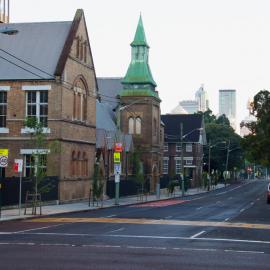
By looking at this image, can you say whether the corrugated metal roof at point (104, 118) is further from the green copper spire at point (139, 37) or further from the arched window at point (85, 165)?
the arched window at point (85, 165)

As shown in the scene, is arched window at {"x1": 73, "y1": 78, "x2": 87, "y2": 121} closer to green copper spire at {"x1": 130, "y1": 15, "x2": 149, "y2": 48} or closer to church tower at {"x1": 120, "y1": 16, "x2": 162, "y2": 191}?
church tower at {"x1": 120, "y1": 16, "x2": 162, "y2": 191}

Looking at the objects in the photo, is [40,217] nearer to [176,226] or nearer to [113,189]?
[176,226]

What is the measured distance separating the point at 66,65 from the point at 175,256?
1221 inches

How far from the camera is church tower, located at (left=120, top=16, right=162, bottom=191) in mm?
76688

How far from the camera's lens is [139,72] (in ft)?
253

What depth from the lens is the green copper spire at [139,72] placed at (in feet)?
252

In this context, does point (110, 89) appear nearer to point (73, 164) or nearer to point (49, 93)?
point (73, 164)

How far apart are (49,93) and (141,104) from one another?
34.0 metres

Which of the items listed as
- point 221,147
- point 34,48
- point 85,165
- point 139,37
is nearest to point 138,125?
point 139,37

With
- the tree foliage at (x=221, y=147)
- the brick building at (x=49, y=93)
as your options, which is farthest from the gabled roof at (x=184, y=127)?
the brick building at (x=49, y=93)

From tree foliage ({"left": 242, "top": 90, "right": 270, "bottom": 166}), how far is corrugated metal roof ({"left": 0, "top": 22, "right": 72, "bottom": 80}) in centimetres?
2435

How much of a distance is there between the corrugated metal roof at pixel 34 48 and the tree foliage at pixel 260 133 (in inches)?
959

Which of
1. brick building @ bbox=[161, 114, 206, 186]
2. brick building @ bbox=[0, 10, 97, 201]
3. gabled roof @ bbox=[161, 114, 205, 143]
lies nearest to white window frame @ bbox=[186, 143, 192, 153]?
brick building @ bbox=[161, 114, 206, 186]

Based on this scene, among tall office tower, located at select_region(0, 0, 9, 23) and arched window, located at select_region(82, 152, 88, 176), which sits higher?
tall office tower, located at select_region(0, 0, 9, 23)
